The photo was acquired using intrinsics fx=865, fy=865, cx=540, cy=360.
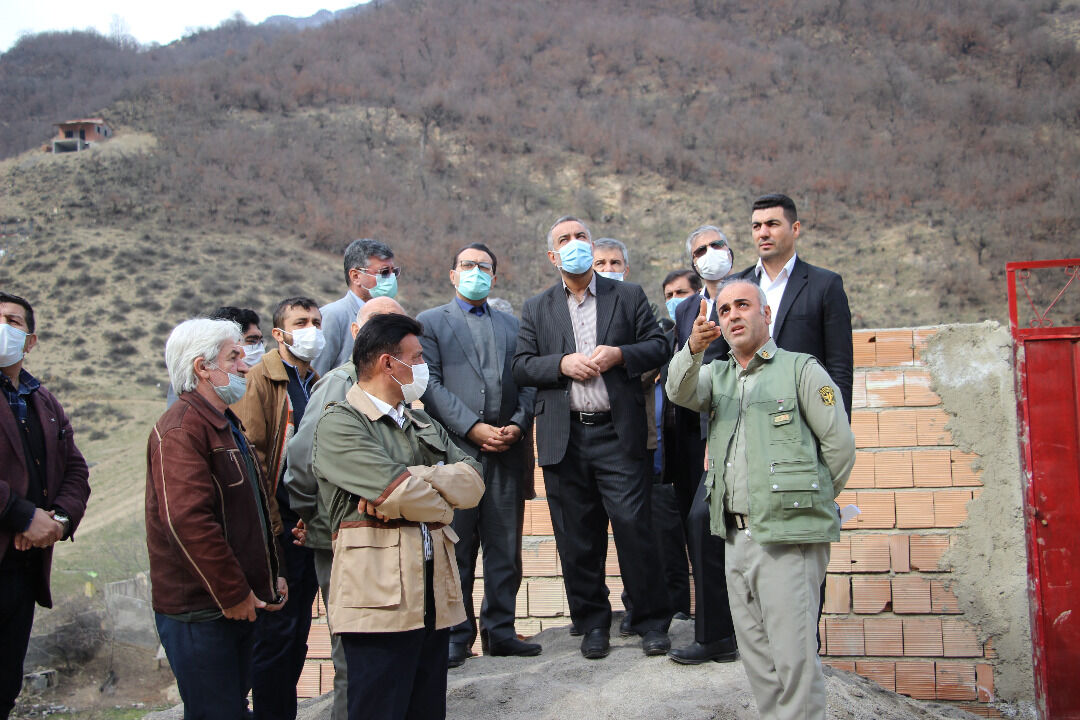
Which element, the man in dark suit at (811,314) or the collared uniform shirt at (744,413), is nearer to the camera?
the collared uniform shirt at (744,413)

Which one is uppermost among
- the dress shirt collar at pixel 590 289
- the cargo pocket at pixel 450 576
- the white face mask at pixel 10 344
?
the dress shirt collar at pixel 590 289

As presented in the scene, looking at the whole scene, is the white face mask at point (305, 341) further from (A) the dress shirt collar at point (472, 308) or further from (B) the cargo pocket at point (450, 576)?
(B) the cargo pocket at point (450, 576)

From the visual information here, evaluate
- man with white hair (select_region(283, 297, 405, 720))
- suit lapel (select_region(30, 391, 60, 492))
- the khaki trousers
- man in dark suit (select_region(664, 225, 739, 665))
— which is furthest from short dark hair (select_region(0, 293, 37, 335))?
the khaki trousers

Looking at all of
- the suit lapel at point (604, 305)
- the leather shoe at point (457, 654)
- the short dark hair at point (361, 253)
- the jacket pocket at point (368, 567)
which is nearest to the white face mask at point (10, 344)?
the short dark hair at point (361, 253)

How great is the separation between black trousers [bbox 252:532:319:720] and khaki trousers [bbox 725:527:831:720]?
209cm


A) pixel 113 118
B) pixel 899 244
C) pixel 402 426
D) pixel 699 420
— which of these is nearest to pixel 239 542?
pixel 402 426

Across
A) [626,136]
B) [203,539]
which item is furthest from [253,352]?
[626,136]

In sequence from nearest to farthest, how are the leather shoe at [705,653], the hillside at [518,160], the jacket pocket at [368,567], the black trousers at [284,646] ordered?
the jacket pocket at [368,567] → the black trousers at [284,646] → the leather shoe at [705,653] → the hillside at [518,160]

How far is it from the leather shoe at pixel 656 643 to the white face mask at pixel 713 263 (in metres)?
2.03

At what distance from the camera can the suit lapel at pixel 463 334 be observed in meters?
4.88

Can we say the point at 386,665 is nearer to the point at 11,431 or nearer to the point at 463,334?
the point at 11,431

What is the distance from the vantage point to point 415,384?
342 centimetres

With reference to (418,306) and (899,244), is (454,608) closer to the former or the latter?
(418,306)

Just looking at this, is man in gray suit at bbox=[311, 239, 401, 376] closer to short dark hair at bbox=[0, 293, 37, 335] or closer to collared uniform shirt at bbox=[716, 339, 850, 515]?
short dark hair at bbox=[0, 293, 37, 335]
